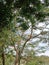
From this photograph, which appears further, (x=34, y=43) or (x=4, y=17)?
(x=34, y=43)

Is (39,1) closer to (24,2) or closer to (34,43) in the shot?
(24,2)

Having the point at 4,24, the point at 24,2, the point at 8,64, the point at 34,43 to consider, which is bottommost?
the point at 8,64

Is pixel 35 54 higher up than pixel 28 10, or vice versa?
pixel 28 10

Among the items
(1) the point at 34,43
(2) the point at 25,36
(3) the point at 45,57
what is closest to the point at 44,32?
(2) the point at 25,36

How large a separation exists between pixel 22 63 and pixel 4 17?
6.47m

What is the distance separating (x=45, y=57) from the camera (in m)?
10.7

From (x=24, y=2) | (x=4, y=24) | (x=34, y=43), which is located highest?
(x=24, y=2)

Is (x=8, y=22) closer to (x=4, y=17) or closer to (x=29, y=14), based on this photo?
(x=4, y=17)

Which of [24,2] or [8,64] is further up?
[24,2]

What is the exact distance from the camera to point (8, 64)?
10.3 m

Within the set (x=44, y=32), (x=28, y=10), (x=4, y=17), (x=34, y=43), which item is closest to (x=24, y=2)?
(x=28, y=10)

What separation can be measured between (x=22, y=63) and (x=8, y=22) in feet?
20.7

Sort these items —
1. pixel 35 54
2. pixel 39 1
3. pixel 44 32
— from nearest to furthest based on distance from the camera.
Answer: pixel 39 1
pixel 44 32
pixel 35 54

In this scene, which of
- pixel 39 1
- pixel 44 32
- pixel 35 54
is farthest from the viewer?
pixel 35 54
